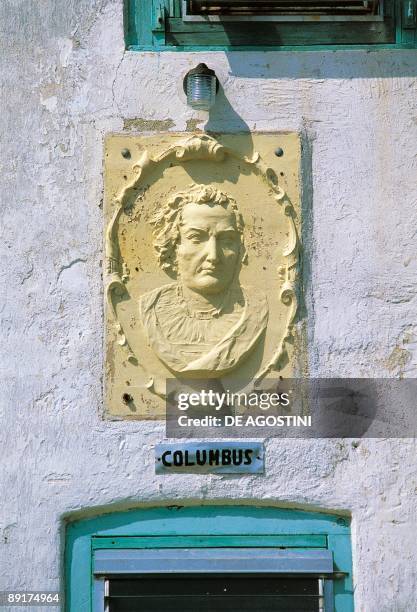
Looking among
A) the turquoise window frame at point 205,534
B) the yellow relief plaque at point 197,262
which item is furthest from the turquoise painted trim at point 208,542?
the yellow relief plaque at point 197,262

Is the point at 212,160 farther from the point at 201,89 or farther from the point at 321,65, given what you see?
the point at 321,65

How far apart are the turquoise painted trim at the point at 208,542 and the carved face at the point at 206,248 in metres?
1.35

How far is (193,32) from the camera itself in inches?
320

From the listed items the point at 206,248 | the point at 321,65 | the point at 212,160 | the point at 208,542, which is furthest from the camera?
the point at 321,65

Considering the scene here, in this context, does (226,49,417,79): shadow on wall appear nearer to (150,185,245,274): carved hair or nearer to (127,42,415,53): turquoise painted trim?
(127,42,415,53): turquoise painted trim

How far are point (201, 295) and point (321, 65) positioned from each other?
1.50 meters

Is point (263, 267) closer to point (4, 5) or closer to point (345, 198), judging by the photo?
point (345, 198)

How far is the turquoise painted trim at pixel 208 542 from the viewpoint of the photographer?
761 cm

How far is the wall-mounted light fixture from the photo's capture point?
309 inches

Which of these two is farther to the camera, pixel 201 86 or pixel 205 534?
pixel 201 86

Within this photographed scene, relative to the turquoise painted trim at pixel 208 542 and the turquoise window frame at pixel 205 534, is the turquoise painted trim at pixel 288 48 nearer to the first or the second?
the turquoise window frame at pixel 205 534

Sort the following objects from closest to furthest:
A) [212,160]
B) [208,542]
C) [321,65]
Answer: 1. [208,542]
2. [212,160]
3. [321,65]

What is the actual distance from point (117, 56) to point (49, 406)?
2.03m

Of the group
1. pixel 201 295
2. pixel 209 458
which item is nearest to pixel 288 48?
pixel 201 295
